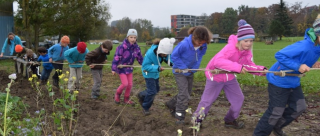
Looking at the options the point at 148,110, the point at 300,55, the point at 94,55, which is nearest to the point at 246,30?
the point at 300,55

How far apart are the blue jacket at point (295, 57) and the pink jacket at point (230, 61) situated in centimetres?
54

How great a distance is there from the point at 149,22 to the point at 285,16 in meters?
43.6

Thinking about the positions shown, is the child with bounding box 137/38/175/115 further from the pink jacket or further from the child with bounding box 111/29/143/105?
the pink jacket

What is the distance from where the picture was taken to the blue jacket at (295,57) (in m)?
3.71

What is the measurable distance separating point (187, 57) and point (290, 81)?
64.1 inches

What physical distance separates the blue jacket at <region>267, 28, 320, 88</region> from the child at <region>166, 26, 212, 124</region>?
1.28 meters

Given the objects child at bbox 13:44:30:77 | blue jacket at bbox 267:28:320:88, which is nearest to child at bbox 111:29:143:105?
blue jacket at bbox 267:28:320:88

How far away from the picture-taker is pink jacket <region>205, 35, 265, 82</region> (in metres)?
4.18

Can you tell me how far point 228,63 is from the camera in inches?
165

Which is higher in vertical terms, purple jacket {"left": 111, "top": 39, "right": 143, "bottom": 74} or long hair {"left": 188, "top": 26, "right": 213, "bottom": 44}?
long hair {"left": 188, "top": 26, "right": 213, "bottom": 44}

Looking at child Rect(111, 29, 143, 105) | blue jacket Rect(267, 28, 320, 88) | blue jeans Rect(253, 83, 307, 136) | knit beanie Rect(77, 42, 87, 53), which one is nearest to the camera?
blue jacket Rect(267, 28, 320, 88)

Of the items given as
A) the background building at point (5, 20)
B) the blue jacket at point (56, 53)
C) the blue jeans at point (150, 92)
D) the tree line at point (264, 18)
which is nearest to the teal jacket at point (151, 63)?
the blue jeans at point (150, 92)

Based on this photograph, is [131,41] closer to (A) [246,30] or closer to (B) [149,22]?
(A) [246,30]

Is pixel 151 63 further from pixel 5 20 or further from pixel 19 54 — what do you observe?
pixel 5 20
